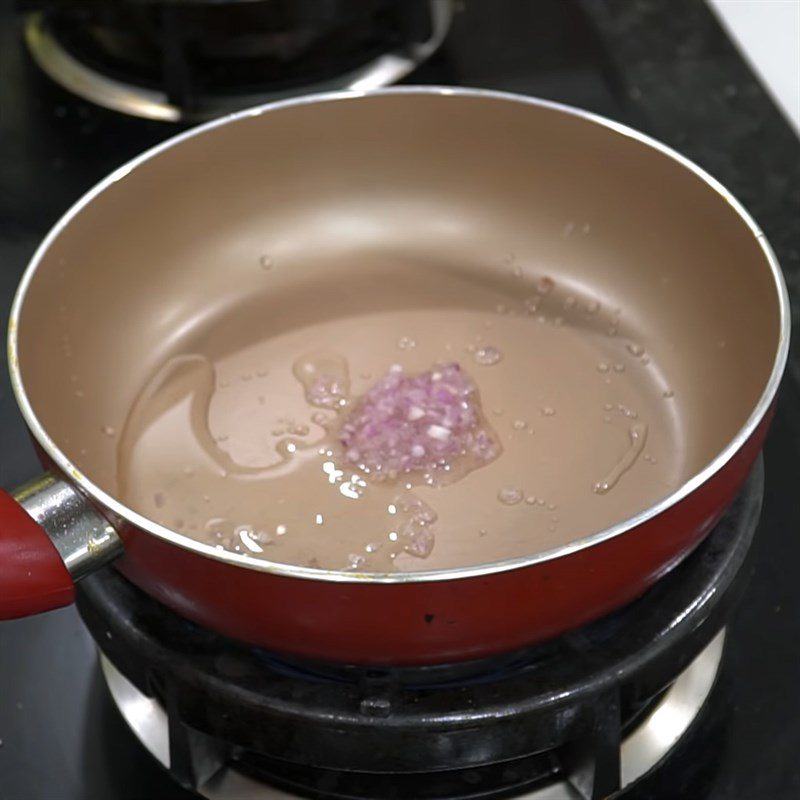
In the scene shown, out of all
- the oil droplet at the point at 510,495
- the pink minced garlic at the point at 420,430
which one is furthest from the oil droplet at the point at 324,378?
the oil droplet at the point at 510,495

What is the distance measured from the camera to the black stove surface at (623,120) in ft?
1.94

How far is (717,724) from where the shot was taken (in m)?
0.60

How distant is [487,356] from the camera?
72 cm

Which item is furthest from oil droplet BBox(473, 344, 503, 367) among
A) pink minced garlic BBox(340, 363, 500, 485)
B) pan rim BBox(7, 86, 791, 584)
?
pan rim BBox(7, 86, 791, 584)

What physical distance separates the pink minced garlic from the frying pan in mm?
121

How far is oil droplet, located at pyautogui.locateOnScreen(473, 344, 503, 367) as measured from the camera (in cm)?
72

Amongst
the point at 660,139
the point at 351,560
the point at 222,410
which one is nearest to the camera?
the point at 351,560

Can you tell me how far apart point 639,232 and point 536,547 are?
261mm

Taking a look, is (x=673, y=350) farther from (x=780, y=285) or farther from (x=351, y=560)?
(x=351, y=560)

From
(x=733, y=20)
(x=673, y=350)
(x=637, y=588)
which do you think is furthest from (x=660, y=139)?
(x=637, y=588)

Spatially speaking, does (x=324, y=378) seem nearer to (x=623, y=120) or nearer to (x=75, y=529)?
(x=75, y=529)

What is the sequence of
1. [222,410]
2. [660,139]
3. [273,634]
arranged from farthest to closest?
[660,139]
[222,410]
[273,634]

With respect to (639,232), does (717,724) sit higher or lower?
lower

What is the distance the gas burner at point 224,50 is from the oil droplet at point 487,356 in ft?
0.94
